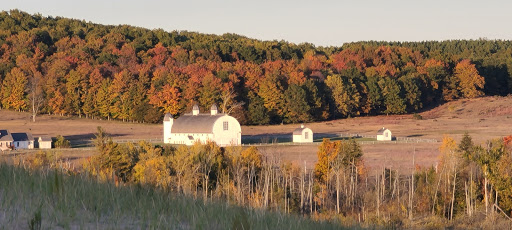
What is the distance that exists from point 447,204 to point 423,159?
20.3 meters

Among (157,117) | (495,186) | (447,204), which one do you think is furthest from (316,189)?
(157,117)

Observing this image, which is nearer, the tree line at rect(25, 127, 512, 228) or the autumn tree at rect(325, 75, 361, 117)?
the tree line at rect(25, 127, 512, 228)

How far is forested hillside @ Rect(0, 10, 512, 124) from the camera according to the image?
341 ft

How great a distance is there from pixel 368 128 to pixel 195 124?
32155mm

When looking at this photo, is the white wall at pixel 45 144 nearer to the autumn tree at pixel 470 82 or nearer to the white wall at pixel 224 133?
the white wall at pixel 224 133

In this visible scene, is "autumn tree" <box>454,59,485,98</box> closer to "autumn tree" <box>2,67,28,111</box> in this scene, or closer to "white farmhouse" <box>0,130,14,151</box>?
"autumn tree" <box>2,67,28,111</box>

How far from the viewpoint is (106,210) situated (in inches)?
336

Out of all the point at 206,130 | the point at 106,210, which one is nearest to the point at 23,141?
the point at 206,130

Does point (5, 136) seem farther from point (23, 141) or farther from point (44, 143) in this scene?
point (44, 143)

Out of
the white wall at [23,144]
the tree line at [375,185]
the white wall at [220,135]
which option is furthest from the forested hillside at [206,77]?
the tree line at [375,185]

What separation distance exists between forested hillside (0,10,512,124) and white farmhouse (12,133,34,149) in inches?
1024

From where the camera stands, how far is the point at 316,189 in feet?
133

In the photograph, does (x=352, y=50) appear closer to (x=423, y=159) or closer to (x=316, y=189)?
(x=423, y=159)

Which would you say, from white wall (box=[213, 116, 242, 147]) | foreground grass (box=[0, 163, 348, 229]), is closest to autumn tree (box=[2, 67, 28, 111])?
white wall (box=[213, 116, 242, 147])
